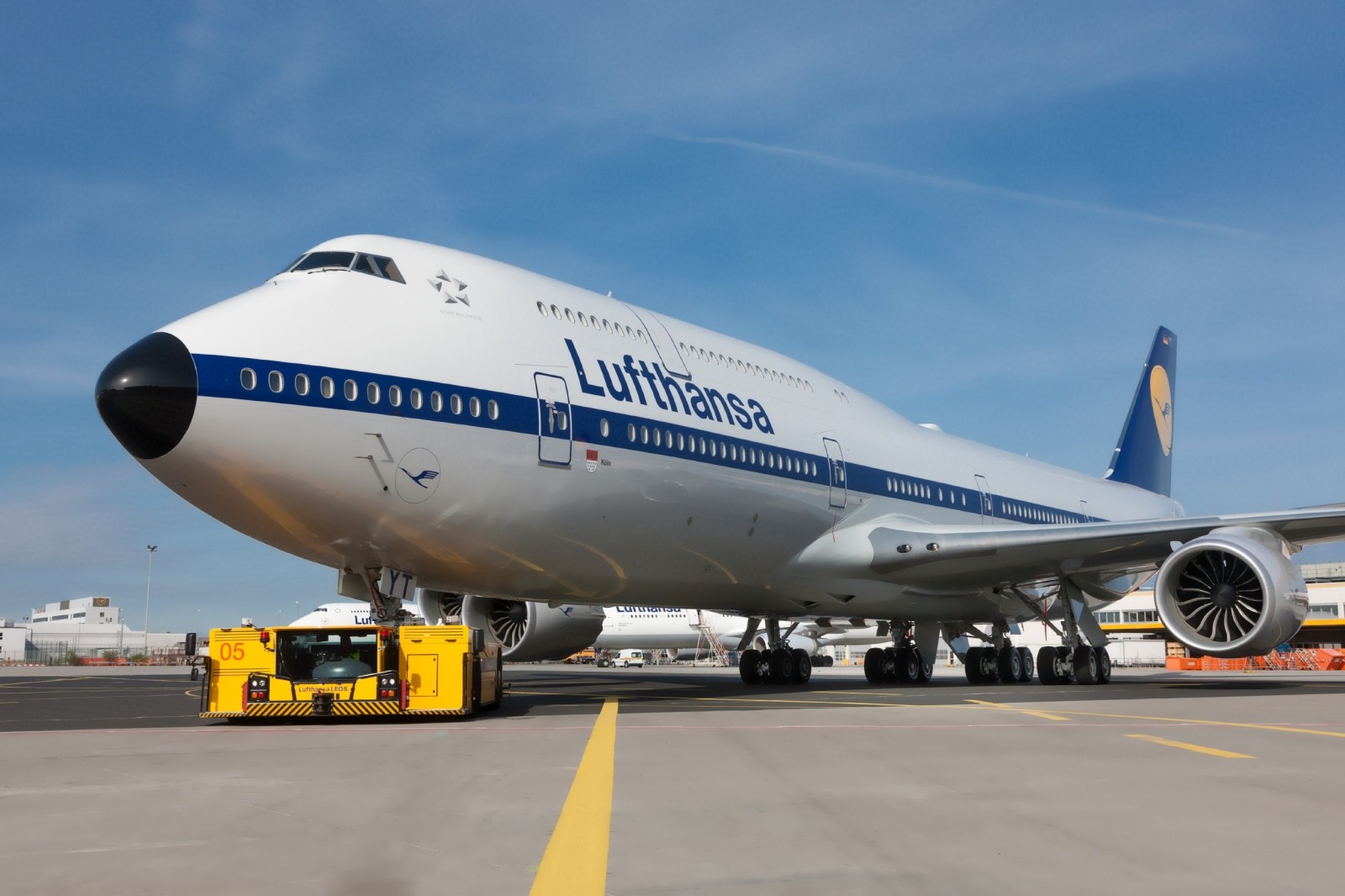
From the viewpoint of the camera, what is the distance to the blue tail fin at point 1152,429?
2936cm

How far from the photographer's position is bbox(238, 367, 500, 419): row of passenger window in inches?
415

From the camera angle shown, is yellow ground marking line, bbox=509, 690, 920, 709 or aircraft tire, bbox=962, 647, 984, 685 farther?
aircraft tire, bbox=962, 647, 984, 685

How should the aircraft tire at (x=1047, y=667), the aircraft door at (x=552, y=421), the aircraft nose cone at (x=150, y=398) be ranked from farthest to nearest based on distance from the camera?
the aircraft tire at (x=1047, y=667) → the aircraft door at (x=552, y=421) → the aircraft nose cone at (x=150, y=398)

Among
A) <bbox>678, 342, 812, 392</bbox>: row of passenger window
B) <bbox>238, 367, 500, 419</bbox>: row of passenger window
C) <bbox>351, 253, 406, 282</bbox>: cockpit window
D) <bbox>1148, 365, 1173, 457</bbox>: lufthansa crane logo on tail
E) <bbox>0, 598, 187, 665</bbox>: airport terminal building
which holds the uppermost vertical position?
<bbox>1148, 365, 1173, 457</bbox>: lufthansa crane logo on tail

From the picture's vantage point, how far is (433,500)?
11453mm

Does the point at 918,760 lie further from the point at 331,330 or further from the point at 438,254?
the point at 438,254

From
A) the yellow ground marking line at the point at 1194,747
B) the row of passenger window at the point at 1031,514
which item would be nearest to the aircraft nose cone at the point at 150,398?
the yellow ground marking line at the point at 1194,747

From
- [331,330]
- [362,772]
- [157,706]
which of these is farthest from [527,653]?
[362,772]

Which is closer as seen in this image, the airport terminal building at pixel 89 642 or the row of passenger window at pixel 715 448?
the row of passenger window at pixel 715 448

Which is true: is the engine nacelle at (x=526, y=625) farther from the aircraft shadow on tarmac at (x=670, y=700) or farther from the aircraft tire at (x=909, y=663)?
the aircraft tire at (x=909, y=663)

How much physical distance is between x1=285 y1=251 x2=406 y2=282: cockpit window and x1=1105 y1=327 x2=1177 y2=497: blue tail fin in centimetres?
2267

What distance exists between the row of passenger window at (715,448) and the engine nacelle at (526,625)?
410cm

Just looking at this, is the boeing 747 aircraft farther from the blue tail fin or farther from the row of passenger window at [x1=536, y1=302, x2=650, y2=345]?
the blue tail fin

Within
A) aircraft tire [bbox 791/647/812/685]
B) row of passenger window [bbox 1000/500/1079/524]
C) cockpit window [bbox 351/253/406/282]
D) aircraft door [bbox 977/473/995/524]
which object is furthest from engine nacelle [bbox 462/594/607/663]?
row of passenger window [bbox 1000/500/1079/524]
